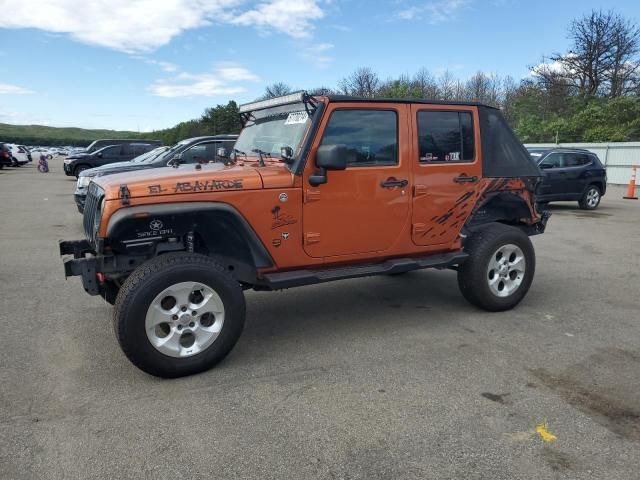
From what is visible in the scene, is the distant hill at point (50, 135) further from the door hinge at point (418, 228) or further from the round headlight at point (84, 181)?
the door hinge at point (418, 228)

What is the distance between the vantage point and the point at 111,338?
4492mm

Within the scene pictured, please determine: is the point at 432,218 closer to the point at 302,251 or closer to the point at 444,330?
the point at 444,330

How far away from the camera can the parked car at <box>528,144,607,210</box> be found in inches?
539

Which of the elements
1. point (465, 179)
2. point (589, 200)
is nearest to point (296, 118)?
point (465, 179)

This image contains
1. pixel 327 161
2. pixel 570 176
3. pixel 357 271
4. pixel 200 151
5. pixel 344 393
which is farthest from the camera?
pixel 570 176

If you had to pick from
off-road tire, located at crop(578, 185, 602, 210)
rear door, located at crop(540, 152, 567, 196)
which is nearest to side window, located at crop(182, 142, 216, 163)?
rear door, located at crop(540, 152, 567, 196)

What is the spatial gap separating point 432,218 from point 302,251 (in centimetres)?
134

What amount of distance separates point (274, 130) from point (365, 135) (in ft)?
2.87

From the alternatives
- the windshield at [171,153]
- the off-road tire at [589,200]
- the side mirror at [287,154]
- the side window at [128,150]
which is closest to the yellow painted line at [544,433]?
the side mirror at [287,154]

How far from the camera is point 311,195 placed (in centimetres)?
410

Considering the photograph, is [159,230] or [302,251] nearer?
[159,230]

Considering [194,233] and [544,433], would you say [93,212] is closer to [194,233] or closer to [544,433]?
[194,233]

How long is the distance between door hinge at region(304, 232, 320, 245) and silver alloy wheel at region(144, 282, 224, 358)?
869mm

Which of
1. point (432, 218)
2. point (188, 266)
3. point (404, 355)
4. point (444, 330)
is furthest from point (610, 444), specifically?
point (188, 266)
